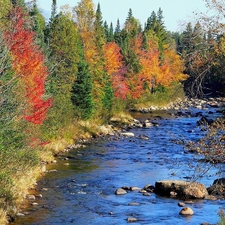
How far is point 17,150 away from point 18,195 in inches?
84.3

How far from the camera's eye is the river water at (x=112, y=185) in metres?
18.7

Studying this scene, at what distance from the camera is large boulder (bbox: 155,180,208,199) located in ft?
73.1

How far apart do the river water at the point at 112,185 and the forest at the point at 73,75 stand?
163 centimetres

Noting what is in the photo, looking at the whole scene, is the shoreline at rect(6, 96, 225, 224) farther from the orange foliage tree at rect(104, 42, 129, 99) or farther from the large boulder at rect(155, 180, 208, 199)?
the orange foliage tree at rect(104, 42, 129, 99)

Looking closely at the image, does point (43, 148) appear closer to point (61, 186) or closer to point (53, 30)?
point (61, 186)

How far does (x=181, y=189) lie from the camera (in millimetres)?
22781

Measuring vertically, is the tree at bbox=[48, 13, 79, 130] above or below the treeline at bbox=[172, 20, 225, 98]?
above

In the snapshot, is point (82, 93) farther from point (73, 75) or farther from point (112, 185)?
point (112, 185)

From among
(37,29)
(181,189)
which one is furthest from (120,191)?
(37,29)

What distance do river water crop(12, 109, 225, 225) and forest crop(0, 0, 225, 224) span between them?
64.1 inches

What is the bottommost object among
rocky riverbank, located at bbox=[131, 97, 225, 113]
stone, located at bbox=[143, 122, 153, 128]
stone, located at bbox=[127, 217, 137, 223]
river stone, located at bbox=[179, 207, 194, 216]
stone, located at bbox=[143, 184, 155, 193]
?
stone, located at bbox=[127, 217, 137, 223]

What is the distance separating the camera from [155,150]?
35531 mm

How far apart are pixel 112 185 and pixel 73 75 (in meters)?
21.5

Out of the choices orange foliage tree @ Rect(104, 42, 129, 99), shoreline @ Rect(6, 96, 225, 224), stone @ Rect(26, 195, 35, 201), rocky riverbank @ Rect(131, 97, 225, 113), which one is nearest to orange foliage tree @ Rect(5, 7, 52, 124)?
shoreline @ Rect(6, 96, 225, 224)
